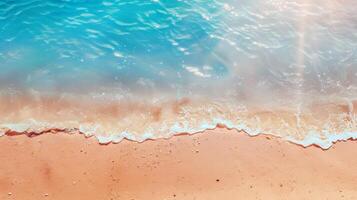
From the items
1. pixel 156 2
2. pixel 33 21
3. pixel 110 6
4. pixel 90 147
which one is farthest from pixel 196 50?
pixel 33 21

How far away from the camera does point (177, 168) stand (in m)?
6.12

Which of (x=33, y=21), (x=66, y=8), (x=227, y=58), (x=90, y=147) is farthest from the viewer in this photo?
(x=66, y=8)

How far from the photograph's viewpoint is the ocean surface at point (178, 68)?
23.4 feet

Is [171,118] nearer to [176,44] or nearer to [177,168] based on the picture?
[177,168]

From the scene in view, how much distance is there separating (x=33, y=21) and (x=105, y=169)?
573 centimetres

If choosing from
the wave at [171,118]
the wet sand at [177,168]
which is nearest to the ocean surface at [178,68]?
the wave at [171,118]

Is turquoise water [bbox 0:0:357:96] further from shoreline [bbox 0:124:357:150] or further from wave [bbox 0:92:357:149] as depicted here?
shoreline [bbox 0:124:357:150]

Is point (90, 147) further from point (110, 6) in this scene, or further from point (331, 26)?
point (331, 26)

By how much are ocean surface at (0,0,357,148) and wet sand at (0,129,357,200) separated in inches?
13.1

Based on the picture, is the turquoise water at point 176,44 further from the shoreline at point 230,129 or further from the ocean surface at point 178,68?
the shoreline at point 230,129

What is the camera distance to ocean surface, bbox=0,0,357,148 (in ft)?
23.4

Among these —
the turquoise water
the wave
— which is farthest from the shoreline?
the turquoise water

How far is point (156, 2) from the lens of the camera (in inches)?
416

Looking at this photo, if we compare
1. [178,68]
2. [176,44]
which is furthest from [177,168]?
[176,44]
